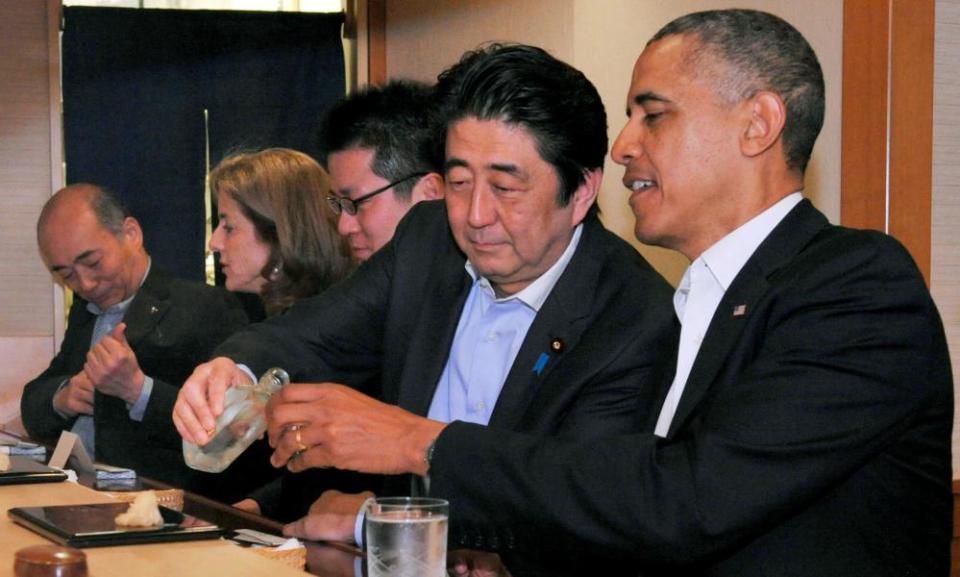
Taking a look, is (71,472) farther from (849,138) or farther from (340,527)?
(849,138)

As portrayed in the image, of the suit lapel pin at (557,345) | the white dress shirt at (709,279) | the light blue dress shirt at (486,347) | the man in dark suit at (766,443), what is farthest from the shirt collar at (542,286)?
the man in dark suit at (766,443)

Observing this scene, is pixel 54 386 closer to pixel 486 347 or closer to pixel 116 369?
pixel 116 369

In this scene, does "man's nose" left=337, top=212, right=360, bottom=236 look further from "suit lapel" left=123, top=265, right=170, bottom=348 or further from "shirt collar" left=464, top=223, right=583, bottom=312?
"suit lapel" left=123, top=265, right=170, bottom=348

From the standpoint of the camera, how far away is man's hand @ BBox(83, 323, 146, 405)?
3.34 metres

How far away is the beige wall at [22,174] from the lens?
5262 millimetres

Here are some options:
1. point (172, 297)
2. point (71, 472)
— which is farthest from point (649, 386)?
point (172, 297)

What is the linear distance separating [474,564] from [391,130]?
4.74 ft

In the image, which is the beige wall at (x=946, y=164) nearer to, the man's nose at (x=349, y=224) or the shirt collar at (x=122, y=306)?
the man's nose at (x=349, y=224)

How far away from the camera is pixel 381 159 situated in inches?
116

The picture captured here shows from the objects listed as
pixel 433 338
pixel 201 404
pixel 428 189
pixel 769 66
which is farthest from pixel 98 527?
pixel 428 189

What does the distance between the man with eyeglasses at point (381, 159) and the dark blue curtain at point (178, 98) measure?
249 centimetres

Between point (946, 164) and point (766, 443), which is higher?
point (946, 164)

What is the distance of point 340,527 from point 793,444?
769mm

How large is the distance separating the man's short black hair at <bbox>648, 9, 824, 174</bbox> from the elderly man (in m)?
0.36
